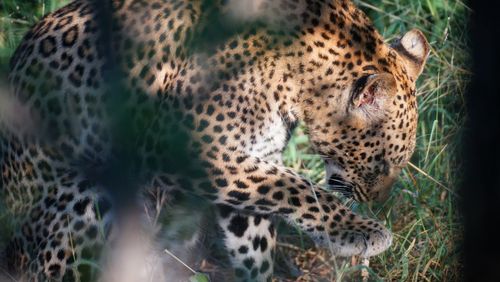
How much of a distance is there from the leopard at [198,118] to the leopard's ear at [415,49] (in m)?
0.11

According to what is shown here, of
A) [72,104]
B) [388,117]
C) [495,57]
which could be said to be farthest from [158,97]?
[495,57]

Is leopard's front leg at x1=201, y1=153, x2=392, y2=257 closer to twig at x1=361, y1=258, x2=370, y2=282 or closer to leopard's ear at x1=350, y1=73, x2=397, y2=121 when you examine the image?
twig at x1=361, y1=258, x2=370, y2=282

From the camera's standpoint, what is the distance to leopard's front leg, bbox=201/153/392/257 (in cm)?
455

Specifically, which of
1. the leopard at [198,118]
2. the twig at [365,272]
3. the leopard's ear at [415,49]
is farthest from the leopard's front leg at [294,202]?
the leopard's ear at [415,49]

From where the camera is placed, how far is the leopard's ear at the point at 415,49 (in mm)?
5164

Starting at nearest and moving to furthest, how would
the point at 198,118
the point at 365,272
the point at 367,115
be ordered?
the point at 198,118, the point at 367,115, the point at 365,272

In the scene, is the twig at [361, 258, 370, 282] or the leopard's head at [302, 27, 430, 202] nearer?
the leopard's head at [302, 27, 430, 202]

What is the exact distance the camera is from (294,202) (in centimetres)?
462

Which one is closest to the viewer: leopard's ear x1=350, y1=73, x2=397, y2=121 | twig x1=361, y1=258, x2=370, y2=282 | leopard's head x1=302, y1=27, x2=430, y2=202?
leopard's ear x1=350, y1=73, x2=397, y2=121

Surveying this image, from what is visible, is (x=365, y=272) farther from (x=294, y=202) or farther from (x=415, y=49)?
(x=415, y=49)

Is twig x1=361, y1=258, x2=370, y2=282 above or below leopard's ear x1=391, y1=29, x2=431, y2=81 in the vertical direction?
below

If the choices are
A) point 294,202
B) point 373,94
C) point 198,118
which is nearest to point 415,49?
point 373,94

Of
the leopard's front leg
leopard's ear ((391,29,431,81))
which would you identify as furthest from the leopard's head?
the leopard's front leg

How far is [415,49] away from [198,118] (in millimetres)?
1499
